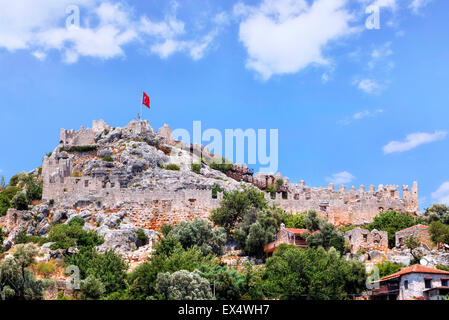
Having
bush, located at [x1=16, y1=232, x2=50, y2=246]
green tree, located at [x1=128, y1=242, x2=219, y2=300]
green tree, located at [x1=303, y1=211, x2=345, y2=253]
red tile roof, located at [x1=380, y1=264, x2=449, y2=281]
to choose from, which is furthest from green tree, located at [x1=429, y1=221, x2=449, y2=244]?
bush, located at [x1=16, y1=232, x2=50, y2=246]

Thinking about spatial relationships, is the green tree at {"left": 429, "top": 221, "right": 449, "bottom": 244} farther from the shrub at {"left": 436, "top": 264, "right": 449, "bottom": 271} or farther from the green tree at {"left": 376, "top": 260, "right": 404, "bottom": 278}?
the green tree at {"left": 376, "top": 260, "right": 404, "bottom": 278}

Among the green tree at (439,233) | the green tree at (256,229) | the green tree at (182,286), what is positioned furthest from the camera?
the green tree at (256,229)

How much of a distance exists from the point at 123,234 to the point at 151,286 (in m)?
11.9

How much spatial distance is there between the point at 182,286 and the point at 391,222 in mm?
22146

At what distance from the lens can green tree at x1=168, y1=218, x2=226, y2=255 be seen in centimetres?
4944

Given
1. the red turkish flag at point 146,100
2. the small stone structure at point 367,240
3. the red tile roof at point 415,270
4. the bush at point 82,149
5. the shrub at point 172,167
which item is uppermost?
the red turkish flag at point 146,100

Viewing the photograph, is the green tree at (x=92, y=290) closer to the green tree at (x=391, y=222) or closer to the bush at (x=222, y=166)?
the green tree at (x=391, y=222)

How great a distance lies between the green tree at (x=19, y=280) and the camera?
1592 inches

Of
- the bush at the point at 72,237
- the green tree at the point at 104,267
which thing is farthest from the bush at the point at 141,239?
the green tree at the point at 104,267

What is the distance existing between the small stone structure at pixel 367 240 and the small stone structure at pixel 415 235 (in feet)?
3.24

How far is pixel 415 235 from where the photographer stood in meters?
48.2
